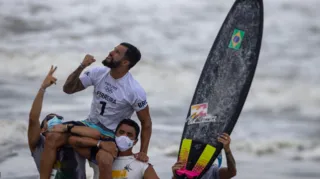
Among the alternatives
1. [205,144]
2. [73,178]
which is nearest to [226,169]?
[205,144]

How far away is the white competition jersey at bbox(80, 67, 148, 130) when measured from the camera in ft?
26.2

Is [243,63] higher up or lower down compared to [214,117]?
higher up

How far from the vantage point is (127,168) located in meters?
7.80

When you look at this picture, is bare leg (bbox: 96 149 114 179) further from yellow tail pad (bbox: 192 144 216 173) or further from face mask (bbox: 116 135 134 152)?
yellow tail pad (bbox: 192 144 216 173)

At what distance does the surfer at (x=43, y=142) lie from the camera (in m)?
7.64

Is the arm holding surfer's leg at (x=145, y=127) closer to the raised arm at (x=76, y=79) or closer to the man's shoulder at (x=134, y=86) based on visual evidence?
the man's shoulder at (x=134, y=86)

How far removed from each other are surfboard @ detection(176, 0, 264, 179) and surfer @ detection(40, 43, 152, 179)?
1417mm

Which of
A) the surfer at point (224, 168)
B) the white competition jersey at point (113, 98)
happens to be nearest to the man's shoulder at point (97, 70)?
the white competition jersey at point (113, 98)

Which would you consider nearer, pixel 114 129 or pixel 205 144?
pixel 114 129

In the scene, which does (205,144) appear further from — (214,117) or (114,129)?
(114,129)

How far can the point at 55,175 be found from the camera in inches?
Answer: 304

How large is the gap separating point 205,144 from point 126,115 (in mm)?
1768

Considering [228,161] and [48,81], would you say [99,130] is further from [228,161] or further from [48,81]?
[228,161]

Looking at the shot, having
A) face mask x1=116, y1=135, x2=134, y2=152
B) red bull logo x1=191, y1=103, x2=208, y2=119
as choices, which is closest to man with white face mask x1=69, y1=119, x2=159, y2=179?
face mask x1=116, y1=135, x2=134, y2=152
